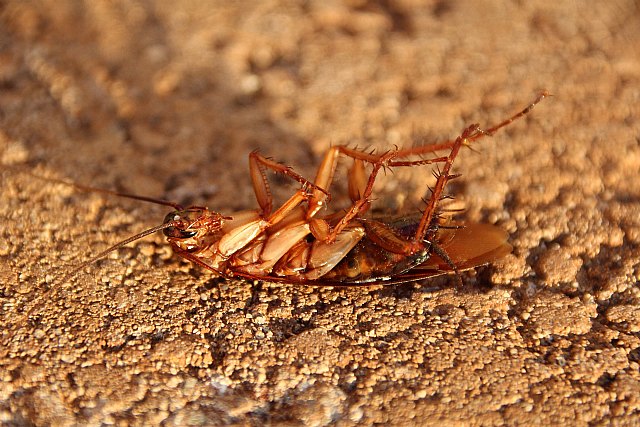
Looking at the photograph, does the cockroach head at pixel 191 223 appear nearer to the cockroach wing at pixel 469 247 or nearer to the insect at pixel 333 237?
the insect at pixel 333 237

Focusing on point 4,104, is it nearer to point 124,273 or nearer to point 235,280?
point 124,273

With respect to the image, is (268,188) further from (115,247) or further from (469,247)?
(469,247)

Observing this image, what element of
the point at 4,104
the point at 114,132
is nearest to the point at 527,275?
the point at 114,132

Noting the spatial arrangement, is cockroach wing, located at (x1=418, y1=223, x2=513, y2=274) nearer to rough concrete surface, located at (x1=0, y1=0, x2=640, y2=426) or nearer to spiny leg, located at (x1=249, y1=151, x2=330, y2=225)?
rough concrete surface, located at (x1=0, y1=0, x2=640, y2=426)

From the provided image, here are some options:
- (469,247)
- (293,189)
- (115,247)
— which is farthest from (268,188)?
(469,247)

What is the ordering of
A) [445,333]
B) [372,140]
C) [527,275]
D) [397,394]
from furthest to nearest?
[372,140]
[527,275]
[445,333]
[397,394]

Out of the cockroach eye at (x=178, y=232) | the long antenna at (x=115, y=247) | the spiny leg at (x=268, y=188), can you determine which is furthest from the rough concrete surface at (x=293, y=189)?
the spiny leg at (x=268, y=188)

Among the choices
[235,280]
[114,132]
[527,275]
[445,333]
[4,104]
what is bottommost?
[445,333]
